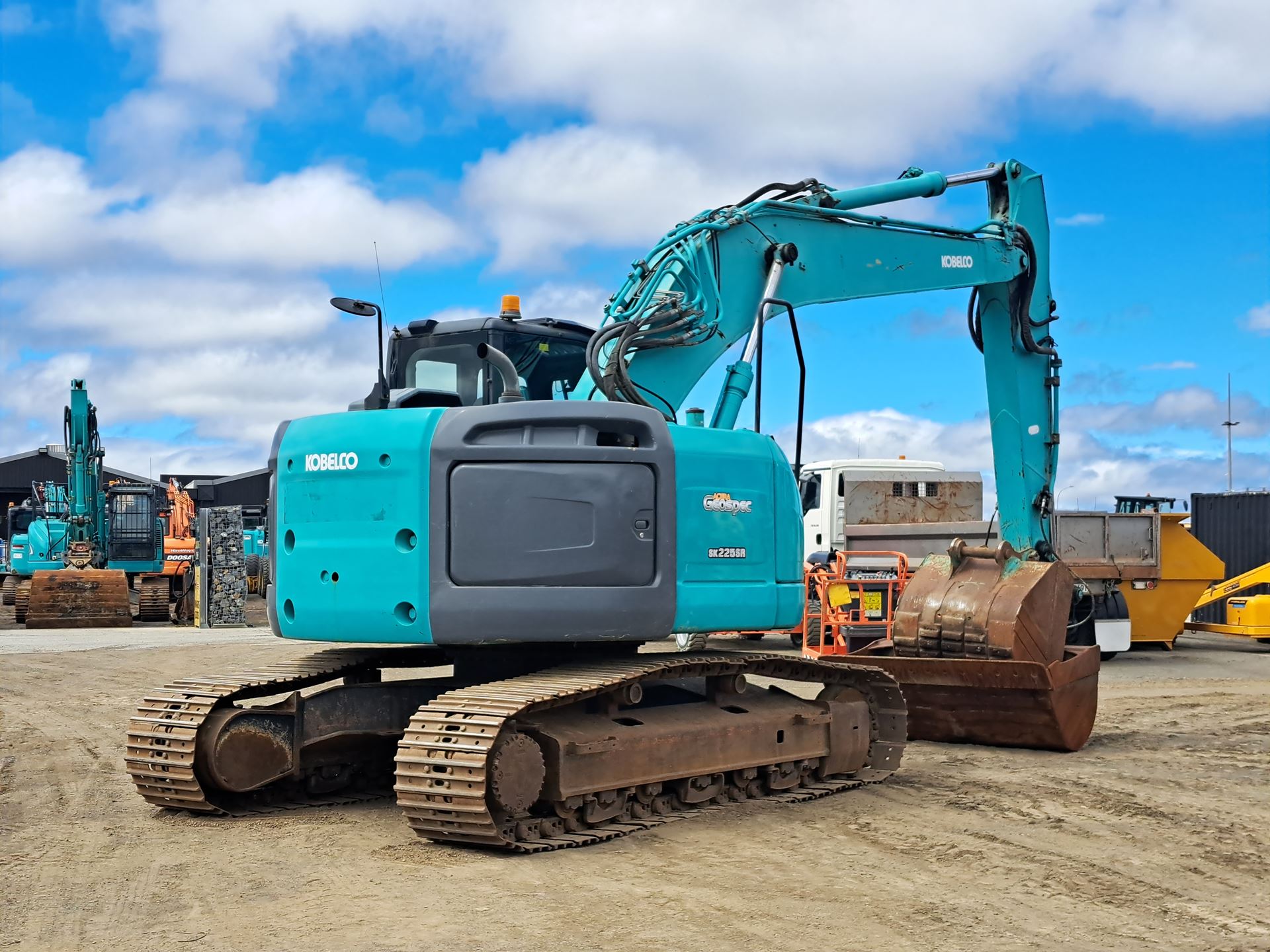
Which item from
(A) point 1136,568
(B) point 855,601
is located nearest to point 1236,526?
(A) point 1136,568

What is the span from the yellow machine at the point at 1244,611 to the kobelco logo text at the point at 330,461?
633 inches

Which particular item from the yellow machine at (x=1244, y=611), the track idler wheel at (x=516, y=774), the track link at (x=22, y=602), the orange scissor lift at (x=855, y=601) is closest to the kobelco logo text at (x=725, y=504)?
the track idler wheel at (x=516, y=774)

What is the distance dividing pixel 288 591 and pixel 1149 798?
5.03 meters

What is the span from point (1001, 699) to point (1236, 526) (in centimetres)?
1917

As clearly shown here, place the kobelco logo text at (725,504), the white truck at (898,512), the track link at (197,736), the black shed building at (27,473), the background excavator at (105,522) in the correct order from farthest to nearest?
the black shed building at (27,473)
the background excavator at (105,522)
the white truck at (898,512)
the kobelco logo text at (725,504)
the track link at (197,736)

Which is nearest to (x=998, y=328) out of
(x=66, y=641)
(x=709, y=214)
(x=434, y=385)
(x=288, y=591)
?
(x=709, y=214)

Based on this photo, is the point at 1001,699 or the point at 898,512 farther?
the point at 898,512

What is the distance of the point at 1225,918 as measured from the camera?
209 inches

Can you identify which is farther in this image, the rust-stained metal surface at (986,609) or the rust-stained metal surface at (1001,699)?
the rust-stained metal surface at (986,609)

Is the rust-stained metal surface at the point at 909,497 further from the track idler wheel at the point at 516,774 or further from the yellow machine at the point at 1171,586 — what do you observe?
the track idler wheel at the point at 516,774

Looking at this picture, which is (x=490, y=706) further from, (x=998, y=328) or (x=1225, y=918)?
(x=998, y=328)

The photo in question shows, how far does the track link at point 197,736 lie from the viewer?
721 cm

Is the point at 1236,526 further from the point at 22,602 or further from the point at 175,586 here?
the point at 22,602

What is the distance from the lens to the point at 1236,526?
87.0 ft
